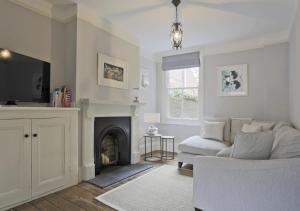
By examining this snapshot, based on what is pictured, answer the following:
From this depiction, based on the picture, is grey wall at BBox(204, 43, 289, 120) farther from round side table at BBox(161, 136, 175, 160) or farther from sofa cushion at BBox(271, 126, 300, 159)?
sofa cushion at BBox(271, 126, 300, 159)

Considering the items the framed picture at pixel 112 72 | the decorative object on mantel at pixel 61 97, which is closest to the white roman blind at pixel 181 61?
the framed picture at pixel 112 72

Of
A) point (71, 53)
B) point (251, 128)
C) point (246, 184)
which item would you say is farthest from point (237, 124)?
point (71, 53)

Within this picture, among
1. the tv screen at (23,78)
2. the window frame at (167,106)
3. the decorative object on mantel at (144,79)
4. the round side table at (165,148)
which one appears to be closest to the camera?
the tv screen at (23,78)

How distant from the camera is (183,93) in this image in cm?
518

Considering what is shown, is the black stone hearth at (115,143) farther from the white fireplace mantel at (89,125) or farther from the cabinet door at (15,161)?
the cabinet door at (15,161)

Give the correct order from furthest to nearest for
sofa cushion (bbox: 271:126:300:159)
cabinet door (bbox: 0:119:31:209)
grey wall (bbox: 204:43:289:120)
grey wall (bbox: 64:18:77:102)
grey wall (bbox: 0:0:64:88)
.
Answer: grey wall (bbox: 204:43:289:120)
grey wall (bbox: 64:18:77:102)
grey wall (bbox: 0:0:64:88)
cabinet door (bbox: 0:119:31:209)
sofa cushion (bbox: 271:126:300:159)

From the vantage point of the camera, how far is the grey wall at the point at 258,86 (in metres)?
3.85

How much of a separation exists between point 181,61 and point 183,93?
84 cm

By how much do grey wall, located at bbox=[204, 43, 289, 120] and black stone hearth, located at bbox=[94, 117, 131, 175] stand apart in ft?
6.93

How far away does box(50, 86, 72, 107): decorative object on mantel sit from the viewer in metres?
2.77

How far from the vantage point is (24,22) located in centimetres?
264

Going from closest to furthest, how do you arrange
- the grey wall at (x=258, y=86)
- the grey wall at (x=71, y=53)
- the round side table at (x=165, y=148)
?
1. the grey wall at (x=71, y=53)
2. the grey wall at (x=258, y=86)
3. the round side table at (x=165, y=148)

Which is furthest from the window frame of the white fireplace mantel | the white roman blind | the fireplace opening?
the white fireplace mantel

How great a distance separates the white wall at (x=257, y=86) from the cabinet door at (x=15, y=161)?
3652mm
